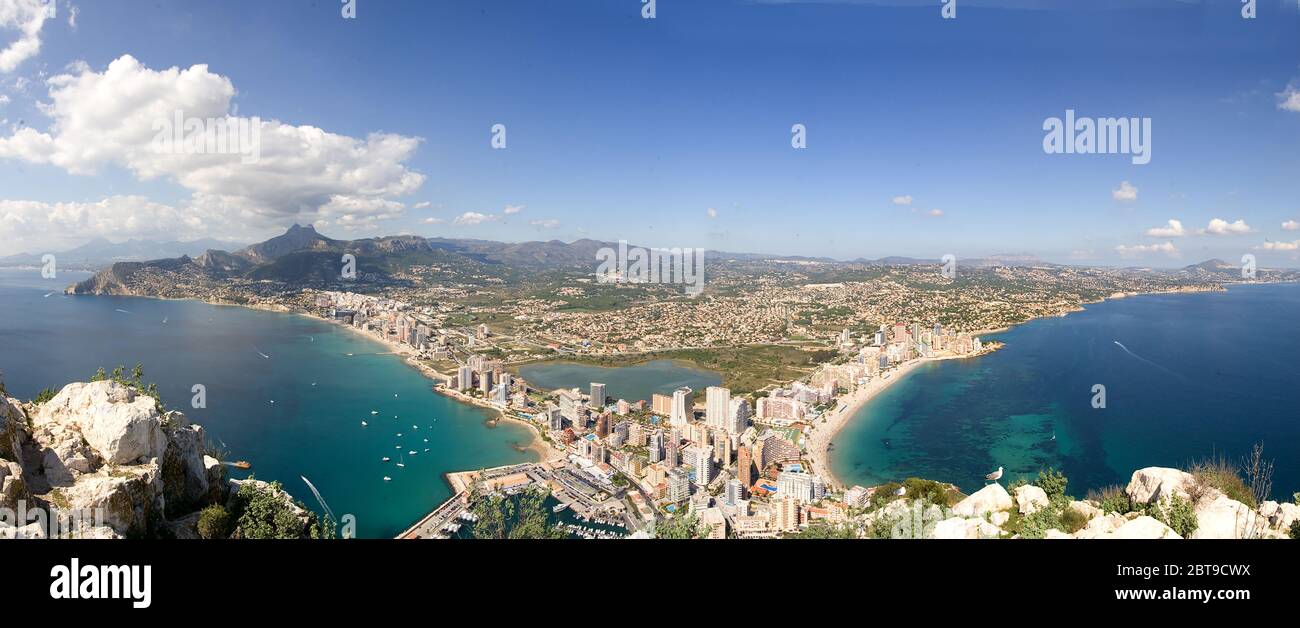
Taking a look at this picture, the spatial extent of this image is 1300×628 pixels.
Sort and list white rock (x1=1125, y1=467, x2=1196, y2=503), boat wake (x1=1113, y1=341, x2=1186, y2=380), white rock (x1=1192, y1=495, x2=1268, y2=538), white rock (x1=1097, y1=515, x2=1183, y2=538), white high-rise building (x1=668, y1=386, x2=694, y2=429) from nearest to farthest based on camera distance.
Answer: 1. white rock (x1=1097, y1=515, x2=1183, y2=538)
2. white rock (x1=1192, y1=495, x2=1268, y2=538)
3. white rock (x1=1125, y1=467, x2=1196, y2=503)
4. white high-rise building (x1=668, y1=386, x2=694, y2=429)
5. boat wake (x1=1113, y1=341, x2=1186, y2=380)

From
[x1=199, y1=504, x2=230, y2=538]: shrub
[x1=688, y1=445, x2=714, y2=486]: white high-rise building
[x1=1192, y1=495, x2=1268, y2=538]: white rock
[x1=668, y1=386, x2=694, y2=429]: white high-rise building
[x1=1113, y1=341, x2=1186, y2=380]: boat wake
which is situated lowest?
[x1=688, y1=445, x2=714, y2=486]: white high-rise building

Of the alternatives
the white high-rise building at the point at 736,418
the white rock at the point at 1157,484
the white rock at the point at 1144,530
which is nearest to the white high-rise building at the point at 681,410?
the white high-rise building at the point at 736,418

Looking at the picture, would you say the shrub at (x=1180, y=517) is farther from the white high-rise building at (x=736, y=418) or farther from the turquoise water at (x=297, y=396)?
the white high-rise building at (x=736, y=418)

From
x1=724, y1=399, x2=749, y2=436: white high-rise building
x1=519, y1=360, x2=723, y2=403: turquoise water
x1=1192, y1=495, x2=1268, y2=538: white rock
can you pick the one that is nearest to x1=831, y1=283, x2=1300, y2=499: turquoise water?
x1=724, y1=399, x2=749, y2=436: white high-rise building

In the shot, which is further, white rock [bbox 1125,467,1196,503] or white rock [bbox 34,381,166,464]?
white rock [bbox 1125,467,1196,503]

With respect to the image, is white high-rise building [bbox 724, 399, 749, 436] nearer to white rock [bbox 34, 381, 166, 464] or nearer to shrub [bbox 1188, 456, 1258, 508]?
shrub [bbox 1188, 456, 1258, 508]

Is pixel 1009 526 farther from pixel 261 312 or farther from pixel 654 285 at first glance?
pixel 654 285

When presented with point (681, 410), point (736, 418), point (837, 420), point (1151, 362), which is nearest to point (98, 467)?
point (681, 410)

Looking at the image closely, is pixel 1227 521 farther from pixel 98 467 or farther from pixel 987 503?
pixel 98 467
